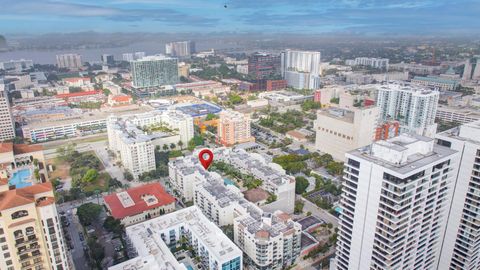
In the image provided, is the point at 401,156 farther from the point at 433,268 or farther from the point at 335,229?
the point at 335,229

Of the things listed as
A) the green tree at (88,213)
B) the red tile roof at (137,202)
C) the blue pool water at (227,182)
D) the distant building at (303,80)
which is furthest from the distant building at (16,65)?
the blue pool water at (227,182)

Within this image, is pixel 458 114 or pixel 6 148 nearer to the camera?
pixel 6 148

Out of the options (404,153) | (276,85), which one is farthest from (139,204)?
(276,85)

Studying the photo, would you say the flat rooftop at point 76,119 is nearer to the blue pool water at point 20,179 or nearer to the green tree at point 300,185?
the blue pool water at point 20,179

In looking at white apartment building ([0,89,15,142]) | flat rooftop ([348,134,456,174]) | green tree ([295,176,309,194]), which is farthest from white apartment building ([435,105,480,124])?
white apartment building ([0,89,15,142])

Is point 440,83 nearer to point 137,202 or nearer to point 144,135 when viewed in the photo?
point 144,135
